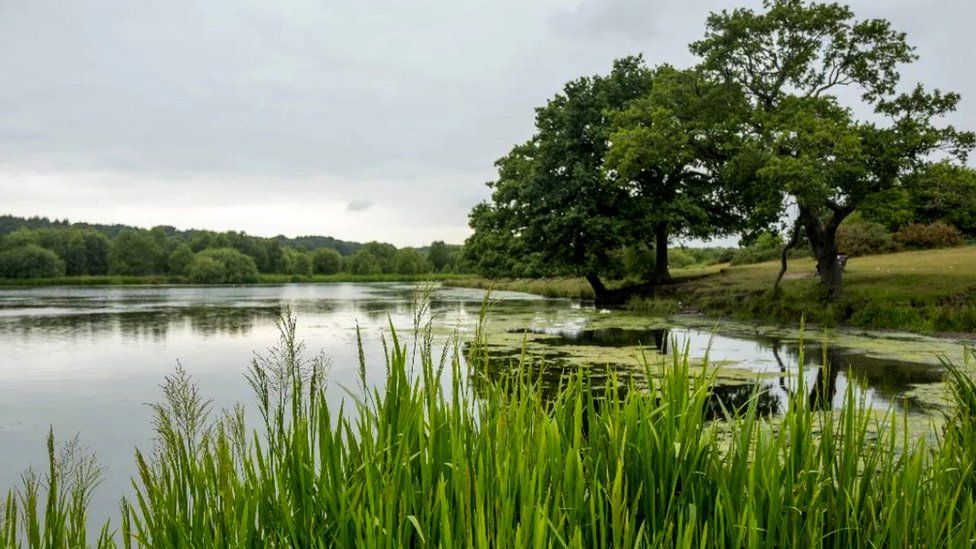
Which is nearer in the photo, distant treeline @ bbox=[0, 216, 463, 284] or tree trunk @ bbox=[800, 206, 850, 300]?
tree trunk @ bbox=[800, 206, 850, 300]

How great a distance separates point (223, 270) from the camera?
9312cm

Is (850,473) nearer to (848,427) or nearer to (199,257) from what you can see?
(848,427)

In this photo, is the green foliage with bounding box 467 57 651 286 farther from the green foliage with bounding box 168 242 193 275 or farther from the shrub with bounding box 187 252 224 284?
the green foliage with bounding box 168 242 193 275

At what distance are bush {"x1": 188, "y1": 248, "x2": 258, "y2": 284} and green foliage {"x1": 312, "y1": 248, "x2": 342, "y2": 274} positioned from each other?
21.1m

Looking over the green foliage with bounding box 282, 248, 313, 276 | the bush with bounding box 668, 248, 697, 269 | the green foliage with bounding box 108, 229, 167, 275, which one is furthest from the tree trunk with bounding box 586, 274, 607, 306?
the green foliage with bounding box 108, 229, 167, 275

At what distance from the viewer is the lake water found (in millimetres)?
8844

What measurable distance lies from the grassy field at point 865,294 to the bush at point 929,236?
153 centimetres

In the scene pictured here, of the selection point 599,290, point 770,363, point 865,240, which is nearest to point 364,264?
point 599,290

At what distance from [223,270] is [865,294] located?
290 ft

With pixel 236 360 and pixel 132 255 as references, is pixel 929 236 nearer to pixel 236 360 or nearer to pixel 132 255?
pixel 236 360

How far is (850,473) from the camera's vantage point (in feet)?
9.53

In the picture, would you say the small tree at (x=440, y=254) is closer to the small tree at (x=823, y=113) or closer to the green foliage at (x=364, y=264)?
the green foliage at (x=364, y=264)

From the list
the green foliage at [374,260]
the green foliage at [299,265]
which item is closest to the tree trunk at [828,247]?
the green foliage at [374,260]

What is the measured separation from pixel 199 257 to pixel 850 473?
351ft
